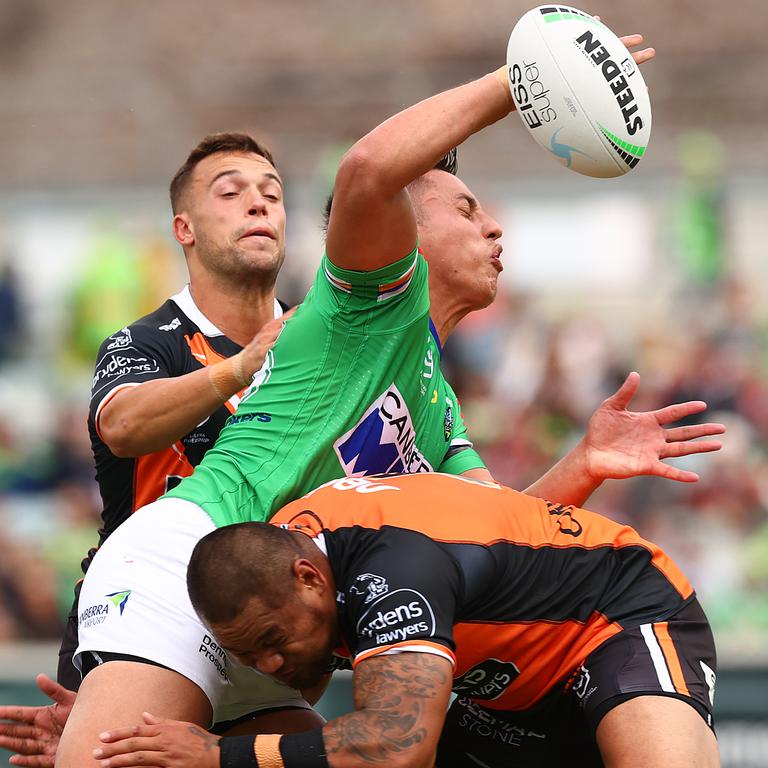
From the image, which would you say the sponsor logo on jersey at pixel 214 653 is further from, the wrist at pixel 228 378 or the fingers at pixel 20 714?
the fingers at pixel 20 714

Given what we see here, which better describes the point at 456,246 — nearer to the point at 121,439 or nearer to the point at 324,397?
the point at 324,397

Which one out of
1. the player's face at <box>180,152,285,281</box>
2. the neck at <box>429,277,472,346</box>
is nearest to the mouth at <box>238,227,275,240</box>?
the player's face at <box>180,152,285,281</box>

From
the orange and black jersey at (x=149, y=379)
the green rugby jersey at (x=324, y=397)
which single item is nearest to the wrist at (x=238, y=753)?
the green rugby jersey at (x=324, y=397)

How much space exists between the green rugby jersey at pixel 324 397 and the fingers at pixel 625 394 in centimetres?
93

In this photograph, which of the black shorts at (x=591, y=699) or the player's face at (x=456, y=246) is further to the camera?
the player's face at (x=456, y=246)

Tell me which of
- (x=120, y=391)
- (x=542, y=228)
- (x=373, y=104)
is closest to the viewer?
(x=120, y=391)

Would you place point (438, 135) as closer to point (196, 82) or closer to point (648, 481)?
point (648, 481)

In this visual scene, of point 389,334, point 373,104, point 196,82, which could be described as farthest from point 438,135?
point 196,82

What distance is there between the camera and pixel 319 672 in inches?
176

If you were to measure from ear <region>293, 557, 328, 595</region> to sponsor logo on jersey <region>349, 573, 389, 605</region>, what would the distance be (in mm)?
103

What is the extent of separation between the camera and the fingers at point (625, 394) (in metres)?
5.39

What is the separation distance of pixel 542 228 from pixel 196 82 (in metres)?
7.63

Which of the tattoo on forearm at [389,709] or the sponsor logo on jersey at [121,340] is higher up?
the sponsor logo on jersey at [121,340]

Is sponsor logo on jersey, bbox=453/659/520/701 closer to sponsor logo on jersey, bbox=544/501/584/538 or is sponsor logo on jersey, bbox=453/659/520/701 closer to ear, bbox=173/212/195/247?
sponsor logo on jersey, bbox=544/501/584/538
